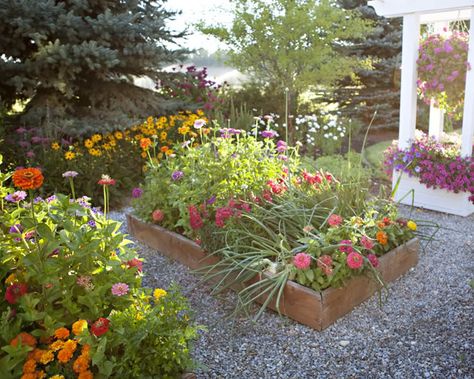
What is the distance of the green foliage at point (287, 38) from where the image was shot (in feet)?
25.1

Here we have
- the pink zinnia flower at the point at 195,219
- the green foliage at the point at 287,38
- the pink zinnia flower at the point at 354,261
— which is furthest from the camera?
the green foliage at the point at 287,38

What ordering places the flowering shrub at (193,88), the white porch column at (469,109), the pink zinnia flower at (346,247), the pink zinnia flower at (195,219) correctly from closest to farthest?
1. the pink zinnia flower at (346,247)
2. the pink zinnia flower at (195,219)
3. the white porch column at (469,109)
4. the flowering shrub at (193,88)

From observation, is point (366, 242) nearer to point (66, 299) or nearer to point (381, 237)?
point (381, 237)

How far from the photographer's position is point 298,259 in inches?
99.5

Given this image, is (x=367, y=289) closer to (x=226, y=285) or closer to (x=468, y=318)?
(x=468, y=318)

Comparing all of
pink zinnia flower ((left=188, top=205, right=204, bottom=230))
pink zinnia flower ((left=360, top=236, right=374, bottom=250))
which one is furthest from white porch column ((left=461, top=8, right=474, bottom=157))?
pink zinnia flower ((left=188, top=205, right=204, bottom=230))

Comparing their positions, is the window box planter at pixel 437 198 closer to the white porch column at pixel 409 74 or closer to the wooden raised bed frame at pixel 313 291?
the white porch column at pixel 409 74

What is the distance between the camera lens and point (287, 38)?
776 cm

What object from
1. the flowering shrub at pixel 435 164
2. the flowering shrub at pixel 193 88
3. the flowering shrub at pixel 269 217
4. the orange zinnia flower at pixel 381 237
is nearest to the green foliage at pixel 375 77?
the flowering shrub at pixel 193 88

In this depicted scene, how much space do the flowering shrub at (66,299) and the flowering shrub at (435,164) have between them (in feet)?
9.83

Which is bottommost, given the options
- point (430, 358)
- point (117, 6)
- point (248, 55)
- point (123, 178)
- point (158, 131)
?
point (430, 358)

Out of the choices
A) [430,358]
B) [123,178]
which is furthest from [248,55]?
[430,358]

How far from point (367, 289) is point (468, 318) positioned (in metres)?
0.55

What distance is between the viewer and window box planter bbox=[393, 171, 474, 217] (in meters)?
4.43
